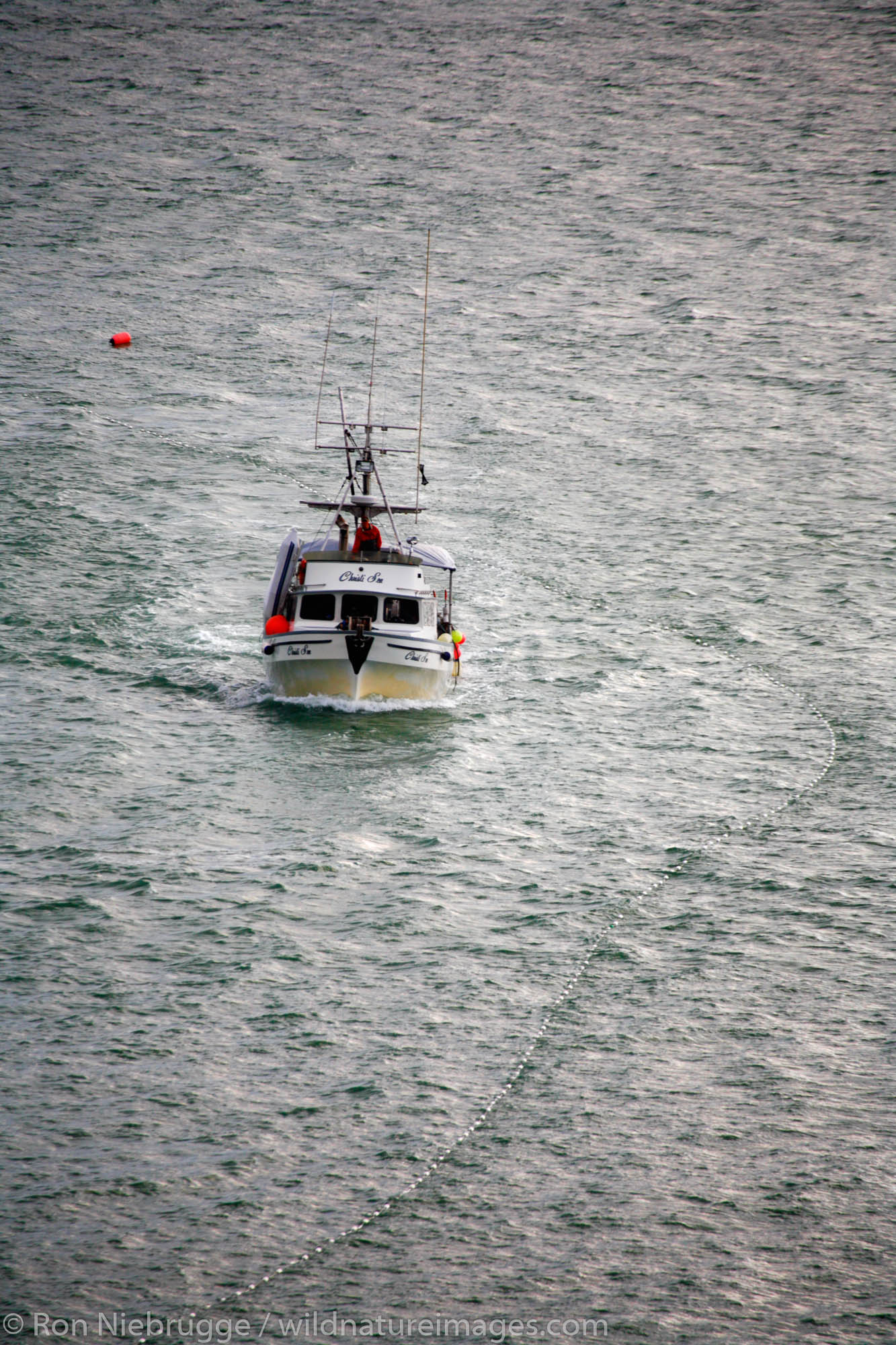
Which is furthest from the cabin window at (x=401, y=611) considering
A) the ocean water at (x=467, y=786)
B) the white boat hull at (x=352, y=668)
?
the ocean water at (x=467, y=786)

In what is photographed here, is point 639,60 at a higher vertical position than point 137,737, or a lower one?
higher

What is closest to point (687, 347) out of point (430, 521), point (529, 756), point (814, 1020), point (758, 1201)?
point (430, 521)

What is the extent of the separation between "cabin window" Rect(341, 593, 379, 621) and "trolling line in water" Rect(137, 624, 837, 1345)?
6249mm

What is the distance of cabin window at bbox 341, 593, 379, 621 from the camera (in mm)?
21672

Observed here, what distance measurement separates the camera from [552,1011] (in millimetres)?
14844

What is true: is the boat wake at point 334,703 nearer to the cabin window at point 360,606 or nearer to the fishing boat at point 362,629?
the fishing boat at point 362,629

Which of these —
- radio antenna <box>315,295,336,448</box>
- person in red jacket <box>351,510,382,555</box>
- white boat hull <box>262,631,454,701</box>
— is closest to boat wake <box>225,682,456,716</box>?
white boat hull <box>262,631,454,701</box>

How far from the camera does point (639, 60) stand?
68.4m

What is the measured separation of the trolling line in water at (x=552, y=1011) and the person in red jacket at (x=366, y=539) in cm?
669

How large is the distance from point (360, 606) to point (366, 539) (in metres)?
1.47

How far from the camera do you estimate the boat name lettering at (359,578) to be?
2170 cm

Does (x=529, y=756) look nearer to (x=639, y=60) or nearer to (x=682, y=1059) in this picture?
(x=682, y=1059)

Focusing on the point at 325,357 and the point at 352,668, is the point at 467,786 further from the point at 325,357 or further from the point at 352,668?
the point at 325,357

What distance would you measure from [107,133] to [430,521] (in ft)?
115
